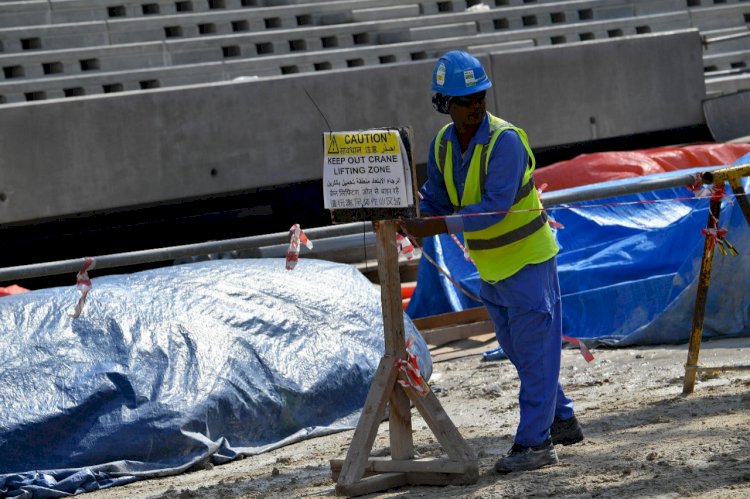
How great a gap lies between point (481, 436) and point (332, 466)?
1.08 m

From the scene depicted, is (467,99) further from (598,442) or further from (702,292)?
(702,292)

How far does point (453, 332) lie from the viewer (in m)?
8.85

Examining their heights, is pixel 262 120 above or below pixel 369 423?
above

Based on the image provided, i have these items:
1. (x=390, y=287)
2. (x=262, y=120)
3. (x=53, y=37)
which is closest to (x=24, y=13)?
(x=53, y=37)

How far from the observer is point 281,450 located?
21.0 feet

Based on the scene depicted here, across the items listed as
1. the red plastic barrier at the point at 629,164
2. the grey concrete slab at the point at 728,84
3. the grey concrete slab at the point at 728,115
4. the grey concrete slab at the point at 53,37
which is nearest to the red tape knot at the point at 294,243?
the red plastic barrier at the point at 629,164

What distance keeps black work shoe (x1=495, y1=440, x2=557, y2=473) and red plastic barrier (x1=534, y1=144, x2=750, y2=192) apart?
6.70 m

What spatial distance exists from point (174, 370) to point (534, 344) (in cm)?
222

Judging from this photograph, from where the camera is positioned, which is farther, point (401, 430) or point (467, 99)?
point (401, 430)

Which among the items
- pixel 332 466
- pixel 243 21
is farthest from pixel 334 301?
pixel 243 21

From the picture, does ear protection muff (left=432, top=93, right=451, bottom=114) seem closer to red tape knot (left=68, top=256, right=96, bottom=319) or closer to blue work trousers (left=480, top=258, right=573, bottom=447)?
blue work trousers (left=480, top=258, right=573, bottom=447)

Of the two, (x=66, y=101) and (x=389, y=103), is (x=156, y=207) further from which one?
(x=389, y=103)

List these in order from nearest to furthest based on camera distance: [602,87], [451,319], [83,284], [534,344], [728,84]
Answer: [534,344] → [83,284] → [451,319] → [602,87] → [728,84]

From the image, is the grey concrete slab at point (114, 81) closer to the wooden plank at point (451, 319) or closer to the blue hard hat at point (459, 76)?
the wooden plank at point (451, 319)
